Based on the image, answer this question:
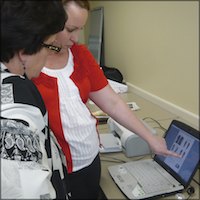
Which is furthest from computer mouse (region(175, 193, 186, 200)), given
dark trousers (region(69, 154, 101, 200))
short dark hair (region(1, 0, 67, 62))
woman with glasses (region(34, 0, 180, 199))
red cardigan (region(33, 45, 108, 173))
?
short dark hair (region(1, 0, 67, 62))

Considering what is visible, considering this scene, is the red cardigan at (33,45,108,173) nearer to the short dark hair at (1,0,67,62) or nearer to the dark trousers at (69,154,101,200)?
the dark trousers at (69,154,101,200)

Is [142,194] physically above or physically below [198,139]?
below

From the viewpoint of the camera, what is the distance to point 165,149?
1154 mm

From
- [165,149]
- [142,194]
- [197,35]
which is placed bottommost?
[142,194]

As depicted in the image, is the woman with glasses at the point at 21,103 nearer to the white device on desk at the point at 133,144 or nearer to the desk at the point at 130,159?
the desk at the point at 130,159

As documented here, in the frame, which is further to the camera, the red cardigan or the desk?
the desk

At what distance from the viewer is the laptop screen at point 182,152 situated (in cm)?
109

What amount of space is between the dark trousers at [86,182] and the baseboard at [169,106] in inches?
33.5

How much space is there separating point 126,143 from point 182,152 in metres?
0.32

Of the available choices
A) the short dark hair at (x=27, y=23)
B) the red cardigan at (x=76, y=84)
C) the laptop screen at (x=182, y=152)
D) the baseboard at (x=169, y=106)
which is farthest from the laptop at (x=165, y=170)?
the short dark hair at (x=27, y=23)

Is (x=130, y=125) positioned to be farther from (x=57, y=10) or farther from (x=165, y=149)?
(x=57, y=10)

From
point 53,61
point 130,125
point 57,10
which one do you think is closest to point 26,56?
point 57,10

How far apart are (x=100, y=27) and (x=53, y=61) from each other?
2.24 m

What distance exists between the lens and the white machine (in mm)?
1385
